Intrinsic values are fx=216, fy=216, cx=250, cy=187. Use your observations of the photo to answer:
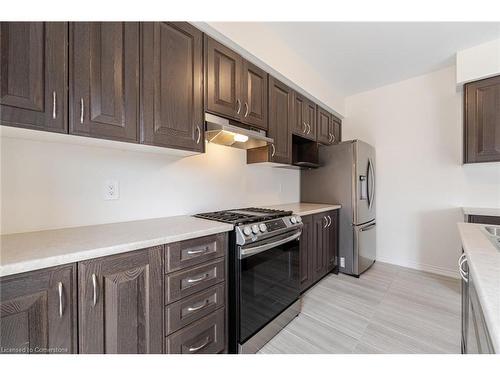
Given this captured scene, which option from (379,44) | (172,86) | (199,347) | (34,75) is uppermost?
(379,44)

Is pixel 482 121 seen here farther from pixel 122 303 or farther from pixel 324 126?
pixel 122 303

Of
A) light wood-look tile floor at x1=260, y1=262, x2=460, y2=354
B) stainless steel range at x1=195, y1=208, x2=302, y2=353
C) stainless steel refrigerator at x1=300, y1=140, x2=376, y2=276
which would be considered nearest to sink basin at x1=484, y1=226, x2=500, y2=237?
light wood-look tile floor at x1=260, y1=262, x2=460, y2=354

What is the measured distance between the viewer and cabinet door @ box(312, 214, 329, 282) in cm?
234

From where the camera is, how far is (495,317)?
0.46 m

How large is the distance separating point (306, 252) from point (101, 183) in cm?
187

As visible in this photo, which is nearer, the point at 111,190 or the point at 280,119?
the point at 111,190

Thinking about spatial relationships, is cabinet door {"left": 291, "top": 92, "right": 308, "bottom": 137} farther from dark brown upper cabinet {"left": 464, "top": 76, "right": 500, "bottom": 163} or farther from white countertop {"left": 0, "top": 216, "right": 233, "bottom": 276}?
dark brown upper cabinet {"left": 464, "top": 76, "right": 500, "bottom": 163}

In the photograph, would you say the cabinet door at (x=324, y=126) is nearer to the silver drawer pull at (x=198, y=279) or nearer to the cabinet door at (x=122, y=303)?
the silver drawer pull at (x=198, y=279)

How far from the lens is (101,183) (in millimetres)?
1384

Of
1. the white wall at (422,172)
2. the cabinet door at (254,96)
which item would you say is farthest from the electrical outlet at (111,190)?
the white wall at (422,172)

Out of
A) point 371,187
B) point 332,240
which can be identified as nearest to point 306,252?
point 332,240

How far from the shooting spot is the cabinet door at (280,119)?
216 centimetres

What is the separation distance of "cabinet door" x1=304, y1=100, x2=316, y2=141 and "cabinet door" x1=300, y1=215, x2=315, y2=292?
3.65ft
